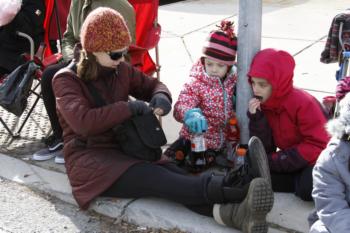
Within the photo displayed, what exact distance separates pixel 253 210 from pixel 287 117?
0.76 metres

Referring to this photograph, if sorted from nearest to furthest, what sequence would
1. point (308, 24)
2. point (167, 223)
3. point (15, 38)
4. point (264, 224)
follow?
point (264, 224) < point (167, 223) < point (15, 38) < point (308, 24)

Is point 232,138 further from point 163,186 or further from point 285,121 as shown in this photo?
point 163,186

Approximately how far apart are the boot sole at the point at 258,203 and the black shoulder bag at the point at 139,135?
0.78 metres

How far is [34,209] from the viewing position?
11.7 ft

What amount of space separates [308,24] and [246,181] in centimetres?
541

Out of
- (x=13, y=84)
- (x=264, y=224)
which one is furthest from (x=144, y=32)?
(x=264, y=224)

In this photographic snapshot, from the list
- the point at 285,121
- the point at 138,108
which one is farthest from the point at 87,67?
the point at 285,121

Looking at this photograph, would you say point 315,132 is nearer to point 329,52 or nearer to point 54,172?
point 329,52

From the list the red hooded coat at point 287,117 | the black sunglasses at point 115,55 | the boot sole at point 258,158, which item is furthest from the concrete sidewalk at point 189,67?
the black sunglasses at point 115,55

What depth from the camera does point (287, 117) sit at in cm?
340

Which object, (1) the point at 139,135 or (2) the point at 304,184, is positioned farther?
(1) the point at 139,135

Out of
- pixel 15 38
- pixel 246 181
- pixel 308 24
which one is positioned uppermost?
pixel 15 38

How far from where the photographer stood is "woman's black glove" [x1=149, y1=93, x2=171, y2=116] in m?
3.51

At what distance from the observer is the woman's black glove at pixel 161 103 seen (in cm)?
351
